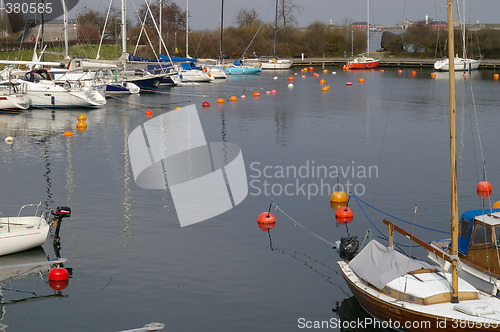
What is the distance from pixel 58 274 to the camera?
29516 mm

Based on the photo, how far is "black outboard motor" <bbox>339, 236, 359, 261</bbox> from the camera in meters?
28.4

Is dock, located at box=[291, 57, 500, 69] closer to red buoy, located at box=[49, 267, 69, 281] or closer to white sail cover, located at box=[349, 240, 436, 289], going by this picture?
red buoy, located at box=[49, 267, 69, 281]

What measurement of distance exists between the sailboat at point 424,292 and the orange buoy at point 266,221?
1038cm

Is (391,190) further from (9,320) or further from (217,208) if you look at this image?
(9,320)

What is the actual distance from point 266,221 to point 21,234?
11083mm

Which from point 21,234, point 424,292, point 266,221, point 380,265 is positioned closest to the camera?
point 424,292

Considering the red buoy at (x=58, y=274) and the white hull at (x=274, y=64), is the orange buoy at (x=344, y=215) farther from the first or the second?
the white hull at (x=274, y=64)

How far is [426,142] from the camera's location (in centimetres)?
6259

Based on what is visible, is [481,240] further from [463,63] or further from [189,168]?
[463,63]

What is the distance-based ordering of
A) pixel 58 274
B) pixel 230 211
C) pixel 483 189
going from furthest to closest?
pixel 483 189 → pixel 230 211 → pixel 58 274

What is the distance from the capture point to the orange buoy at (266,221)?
122 feet

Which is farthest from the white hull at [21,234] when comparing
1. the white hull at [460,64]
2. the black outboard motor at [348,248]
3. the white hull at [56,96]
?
the white hull at [460,64]

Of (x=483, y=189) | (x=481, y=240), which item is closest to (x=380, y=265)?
(x=481, y=240)

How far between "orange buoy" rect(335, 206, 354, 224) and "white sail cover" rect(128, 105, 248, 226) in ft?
18.5
